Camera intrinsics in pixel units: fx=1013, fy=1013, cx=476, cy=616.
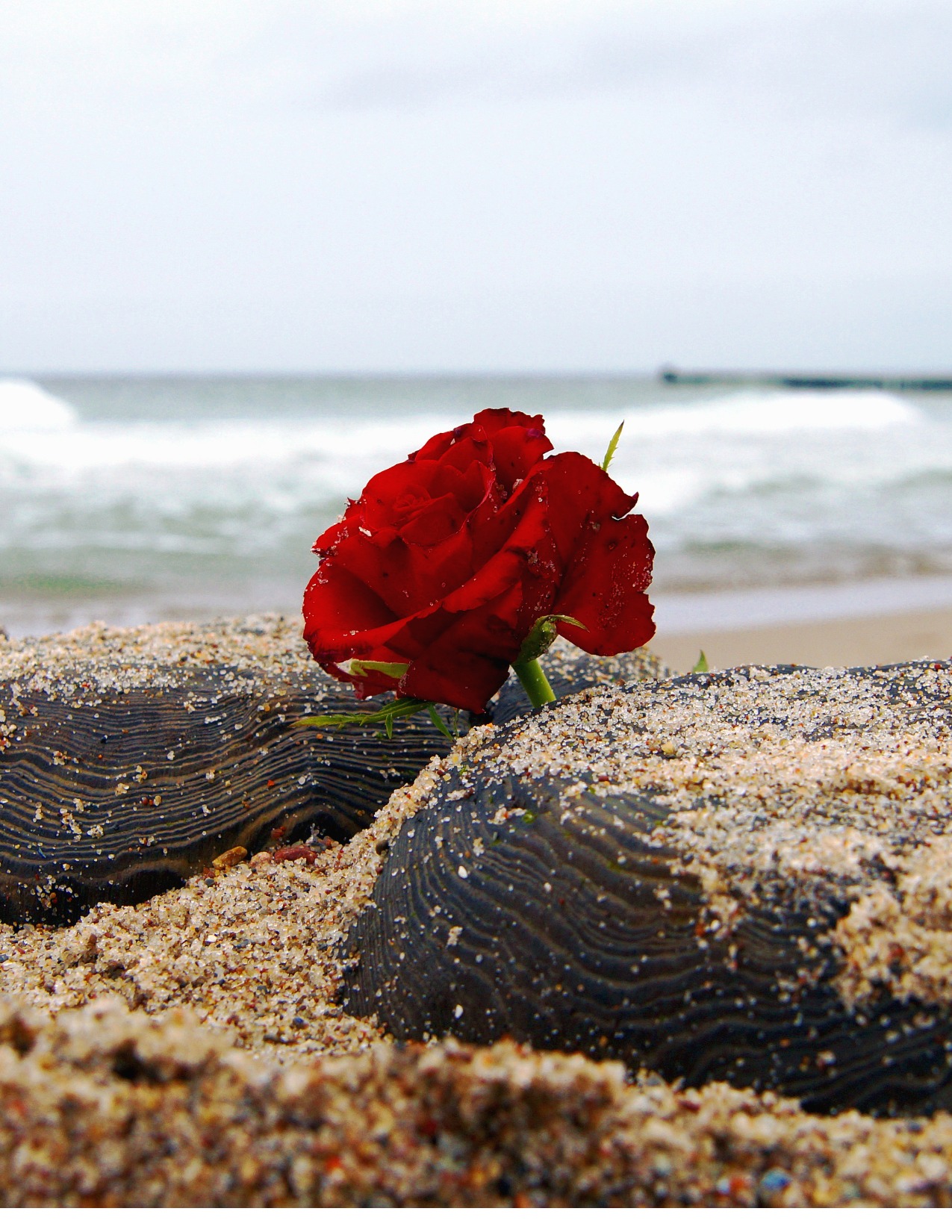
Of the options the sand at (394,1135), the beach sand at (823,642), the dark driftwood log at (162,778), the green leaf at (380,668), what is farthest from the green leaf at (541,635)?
the beach sand at (823,642)

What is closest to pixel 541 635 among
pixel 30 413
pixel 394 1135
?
pixel 394 1135

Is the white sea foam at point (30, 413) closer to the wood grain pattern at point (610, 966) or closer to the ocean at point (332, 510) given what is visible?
the ocean at point (332, 510)

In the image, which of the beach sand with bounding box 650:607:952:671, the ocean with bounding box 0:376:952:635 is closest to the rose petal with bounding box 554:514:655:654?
the beach sand with bounding box 650:607:952:671

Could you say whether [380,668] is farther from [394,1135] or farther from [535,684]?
[394,1135]

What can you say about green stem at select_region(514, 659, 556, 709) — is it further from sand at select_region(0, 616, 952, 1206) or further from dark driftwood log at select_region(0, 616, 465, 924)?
sand at select_region(0, 616, 952, 1206)

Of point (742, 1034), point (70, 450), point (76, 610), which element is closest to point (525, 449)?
point (742, 1034)
